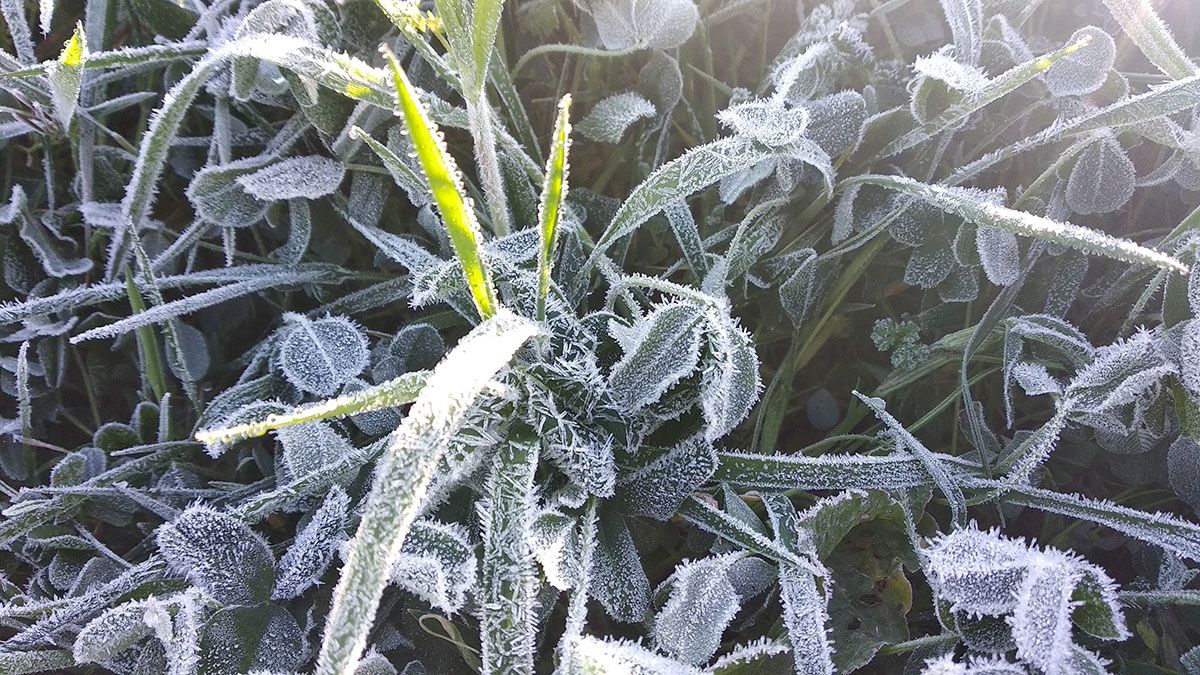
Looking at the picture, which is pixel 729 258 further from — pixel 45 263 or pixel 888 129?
pixel 45 263

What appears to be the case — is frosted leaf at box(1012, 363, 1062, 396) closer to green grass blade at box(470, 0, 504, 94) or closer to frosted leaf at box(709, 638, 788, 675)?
frosted leaf at box(709, 638, 788, 675)

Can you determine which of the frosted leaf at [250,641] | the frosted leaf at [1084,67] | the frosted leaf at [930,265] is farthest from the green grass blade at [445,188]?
the frosted leaf at [1084,67]

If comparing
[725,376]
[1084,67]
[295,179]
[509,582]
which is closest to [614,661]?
[509,582]

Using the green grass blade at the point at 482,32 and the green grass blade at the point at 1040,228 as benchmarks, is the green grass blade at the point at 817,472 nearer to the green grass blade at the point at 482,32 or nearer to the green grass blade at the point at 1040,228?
the green grass blade at the point at 1040,228

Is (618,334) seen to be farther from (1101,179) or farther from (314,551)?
(1101,179)

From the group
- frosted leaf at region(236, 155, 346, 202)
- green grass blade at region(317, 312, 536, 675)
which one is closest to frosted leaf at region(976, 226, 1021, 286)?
green grass blade at region(317, 312, 536, 675)
